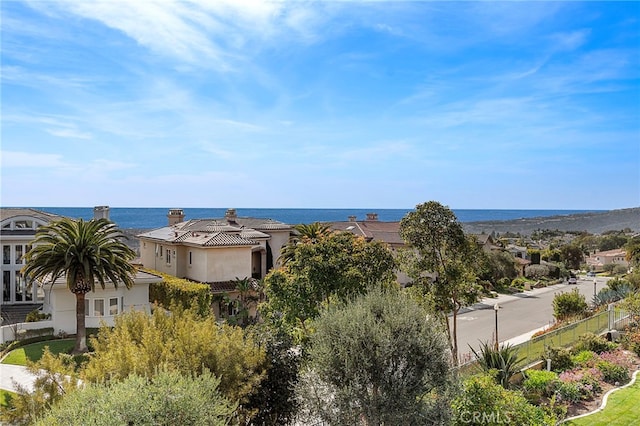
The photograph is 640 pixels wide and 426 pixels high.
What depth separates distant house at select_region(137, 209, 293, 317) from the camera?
30062 mm

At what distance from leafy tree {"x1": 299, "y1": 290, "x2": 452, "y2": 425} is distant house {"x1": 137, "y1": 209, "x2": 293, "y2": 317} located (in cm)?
1932

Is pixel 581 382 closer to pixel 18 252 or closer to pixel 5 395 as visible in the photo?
pixel 5 395

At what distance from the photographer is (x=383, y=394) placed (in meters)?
9.84

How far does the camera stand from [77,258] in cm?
2177

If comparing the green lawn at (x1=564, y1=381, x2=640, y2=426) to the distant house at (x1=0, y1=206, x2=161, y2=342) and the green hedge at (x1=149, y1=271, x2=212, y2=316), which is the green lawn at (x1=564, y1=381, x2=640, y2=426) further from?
the green hedge at (x1=149, y1=271, x2=212, y2=316)

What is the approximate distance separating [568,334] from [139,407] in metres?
19.3

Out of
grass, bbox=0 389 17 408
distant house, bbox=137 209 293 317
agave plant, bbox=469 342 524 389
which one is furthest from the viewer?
distant house, bbox=137 209 293 317

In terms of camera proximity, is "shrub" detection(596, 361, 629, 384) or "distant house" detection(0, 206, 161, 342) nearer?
"shrub" detection(596, 361, 629, 384)

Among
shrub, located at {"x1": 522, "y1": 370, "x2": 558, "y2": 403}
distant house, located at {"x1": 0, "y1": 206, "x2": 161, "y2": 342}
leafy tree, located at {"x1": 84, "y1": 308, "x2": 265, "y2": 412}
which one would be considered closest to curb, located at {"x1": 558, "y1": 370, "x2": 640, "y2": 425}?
shrub, located at {"x1": 522, "y1": 370, "x2": 558, "y2": 403}

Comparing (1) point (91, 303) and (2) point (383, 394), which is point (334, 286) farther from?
(1) point (91, 303)

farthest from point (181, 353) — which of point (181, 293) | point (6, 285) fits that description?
point (6, 285)

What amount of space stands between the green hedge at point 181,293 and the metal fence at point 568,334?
15.1 meters

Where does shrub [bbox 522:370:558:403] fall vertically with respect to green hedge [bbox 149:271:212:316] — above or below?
below

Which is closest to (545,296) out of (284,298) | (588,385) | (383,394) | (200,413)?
(588,385)
